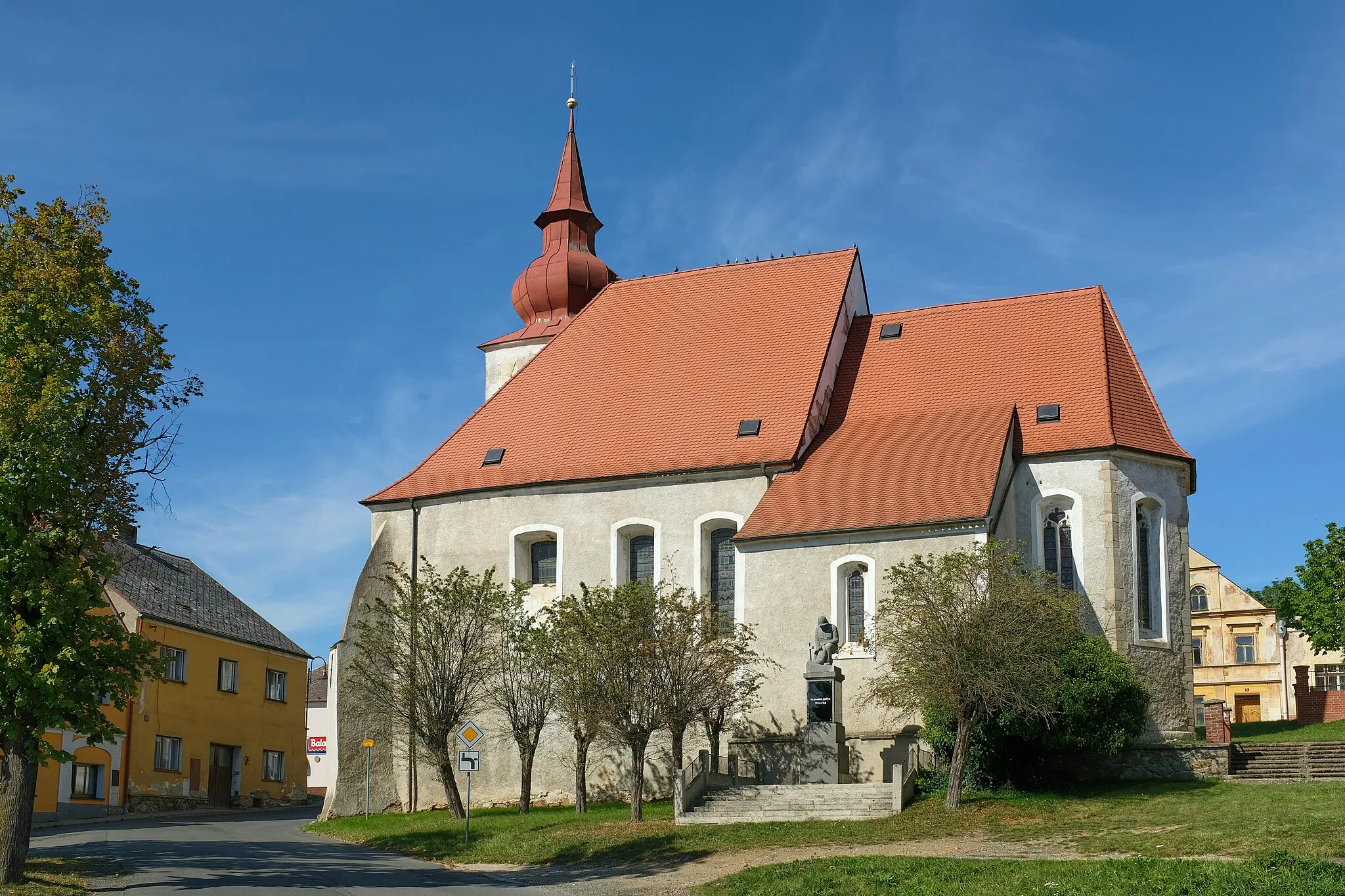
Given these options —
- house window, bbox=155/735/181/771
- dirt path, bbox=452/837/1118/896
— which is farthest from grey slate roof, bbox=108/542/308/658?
dirt path, bbox=452/837/1118/896

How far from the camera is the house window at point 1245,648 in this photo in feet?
173

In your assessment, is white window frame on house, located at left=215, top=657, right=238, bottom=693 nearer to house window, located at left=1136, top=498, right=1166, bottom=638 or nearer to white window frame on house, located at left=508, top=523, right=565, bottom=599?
white window frame on house, located at left=508, top=523, right=565, bottom=599

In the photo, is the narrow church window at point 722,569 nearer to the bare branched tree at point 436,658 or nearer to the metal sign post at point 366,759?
the bare branched tree at point 436,658

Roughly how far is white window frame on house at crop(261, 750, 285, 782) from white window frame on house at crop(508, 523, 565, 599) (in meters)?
15.2

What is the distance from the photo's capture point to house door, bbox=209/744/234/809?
39250 mm

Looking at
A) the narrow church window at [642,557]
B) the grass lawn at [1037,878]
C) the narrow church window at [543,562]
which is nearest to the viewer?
the grass lawn at [1037,878]

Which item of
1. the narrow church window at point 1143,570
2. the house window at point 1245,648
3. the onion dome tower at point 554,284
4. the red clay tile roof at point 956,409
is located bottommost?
the house window at point 1245,648

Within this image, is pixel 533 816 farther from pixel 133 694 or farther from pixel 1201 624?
pixel 1201 624

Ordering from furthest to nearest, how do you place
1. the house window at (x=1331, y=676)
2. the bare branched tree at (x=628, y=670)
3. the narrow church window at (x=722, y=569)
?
the house window at (x=1331, y=676) < the narrow church window at (x=722, y=569) < the bare branched tree at (x=628, y=670)

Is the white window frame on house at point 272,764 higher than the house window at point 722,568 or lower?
lower

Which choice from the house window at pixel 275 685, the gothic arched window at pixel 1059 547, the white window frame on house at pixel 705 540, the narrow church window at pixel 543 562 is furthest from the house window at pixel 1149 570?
the house window at pixel 275 685

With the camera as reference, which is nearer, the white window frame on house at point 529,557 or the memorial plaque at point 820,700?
the memorial plaque at point 820,700

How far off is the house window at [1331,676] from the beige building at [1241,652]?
113cm

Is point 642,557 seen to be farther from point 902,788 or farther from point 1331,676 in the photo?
point 1331,676
